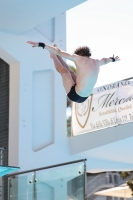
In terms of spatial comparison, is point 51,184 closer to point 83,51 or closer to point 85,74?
point 85,74

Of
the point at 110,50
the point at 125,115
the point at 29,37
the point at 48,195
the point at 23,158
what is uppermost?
the point at 110,50

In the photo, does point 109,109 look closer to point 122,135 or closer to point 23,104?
point 122,135

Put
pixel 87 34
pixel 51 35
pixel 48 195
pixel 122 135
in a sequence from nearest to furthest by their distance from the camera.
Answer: pixel 48 195, pixel 122 135, pixel 51 35, pixel 87 34

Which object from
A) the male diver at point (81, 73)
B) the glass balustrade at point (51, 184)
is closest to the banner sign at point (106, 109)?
the glass balustrade at point (51, 184)

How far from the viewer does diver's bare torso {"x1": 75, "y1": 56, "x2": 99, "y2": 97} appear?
26.2 ft

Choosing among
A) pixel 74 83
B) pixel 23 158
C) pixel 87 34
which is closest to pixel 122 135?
pixel 23 158

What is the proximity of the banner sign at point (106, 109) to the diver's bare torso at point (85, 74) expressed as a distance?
12.0 feet

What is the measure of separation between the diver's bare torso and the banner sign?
3.65m

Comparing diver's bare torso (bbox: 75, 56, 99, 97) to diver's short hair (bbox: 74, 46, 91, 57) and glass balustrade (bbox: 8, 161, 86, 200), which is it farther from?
glass balustrade (bbox: 8, 161, 86, 200)

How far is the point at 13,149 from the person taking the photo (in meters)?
11.6

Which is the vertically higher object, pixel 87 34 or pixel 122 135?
pixel 87 34

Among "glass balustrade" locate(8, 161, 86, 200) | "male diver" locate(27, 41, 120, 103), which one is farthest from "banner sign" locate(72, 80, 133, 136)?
"male diver" locate(27, 41, 120, 103)

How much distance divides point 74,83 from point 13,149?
3719mm

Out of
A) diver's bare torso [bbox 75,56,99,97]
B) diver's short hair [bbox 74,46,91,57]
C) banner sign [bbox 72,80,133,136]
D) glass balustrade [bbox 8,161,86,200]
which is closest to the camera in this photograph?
diver's bare torso [bbox 75,56,99,97]
